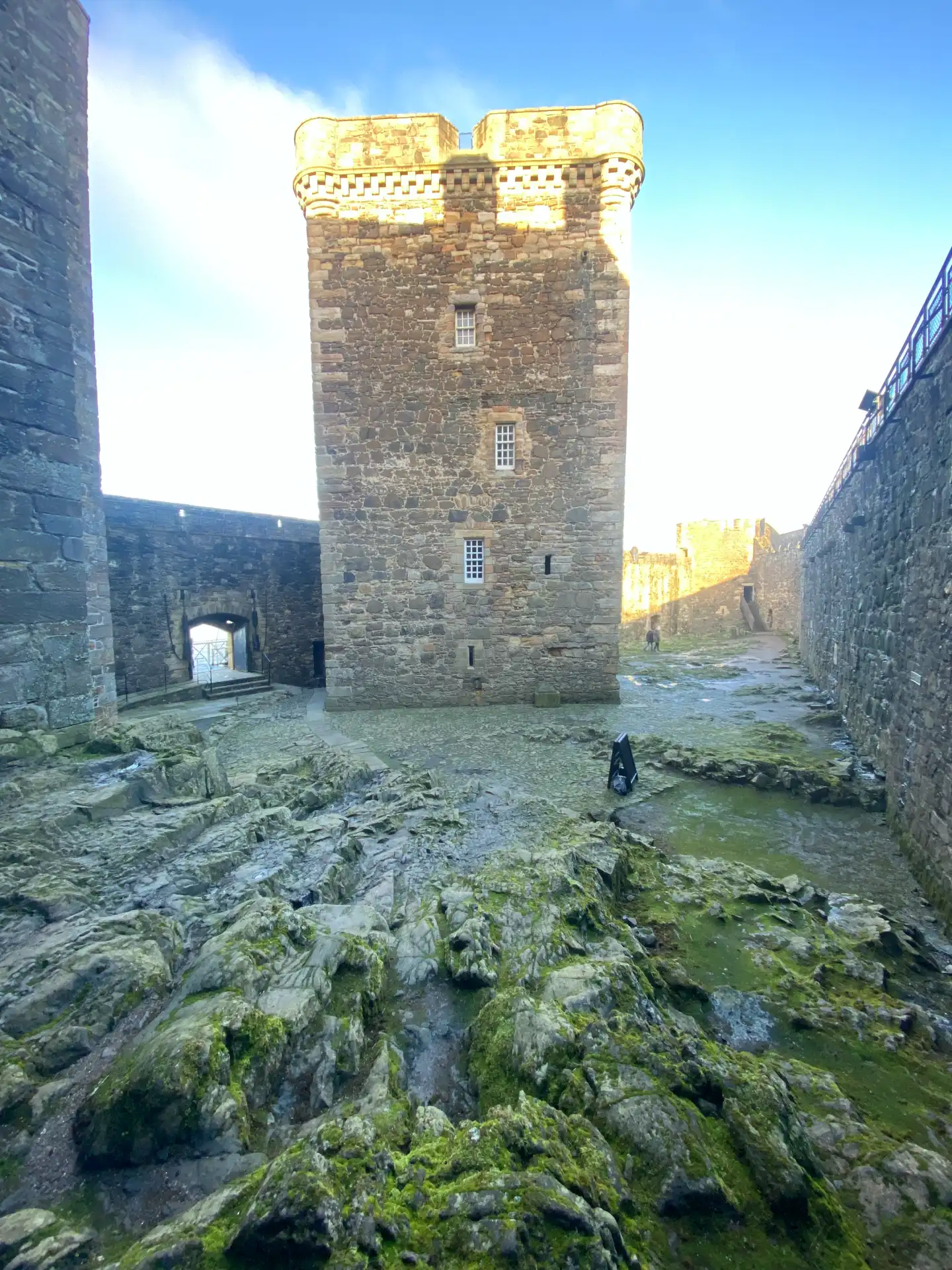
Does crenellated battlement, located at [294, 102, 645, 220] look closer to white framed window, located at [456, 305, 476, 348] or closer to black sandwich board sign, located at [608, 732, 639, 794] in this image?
white framed window, located at [456, 305, 476, 348]

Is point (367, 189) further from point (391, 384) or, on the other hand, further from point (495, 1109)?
point (495, 1109)

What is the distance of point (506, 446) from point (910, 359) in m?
8.32

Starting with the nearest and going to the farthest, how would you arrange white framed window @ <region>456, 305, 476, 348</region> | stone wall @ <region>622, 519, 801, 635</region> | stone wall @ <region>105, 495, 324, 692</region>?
1. white framed window @ <region>456, 305, 476, 348</region>
2. stone wall @ <region>105, 495, 324, 692</region>
3. stone wall @ <region>622, 519, 801, 635</region>

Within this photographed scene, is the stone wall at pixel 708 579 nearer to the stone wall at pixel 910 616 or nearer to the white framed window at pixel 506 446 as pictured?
the white framed window at pixel 506 446

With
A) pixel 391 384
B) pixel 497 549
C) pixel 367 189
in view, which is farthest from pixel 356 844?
pixel 367 189

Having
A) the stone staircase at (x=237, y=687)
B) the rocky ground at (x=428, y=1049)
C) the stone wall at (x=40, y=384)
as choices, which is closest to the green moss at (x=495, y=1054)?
the rocky ground at (x=428, y=1049)

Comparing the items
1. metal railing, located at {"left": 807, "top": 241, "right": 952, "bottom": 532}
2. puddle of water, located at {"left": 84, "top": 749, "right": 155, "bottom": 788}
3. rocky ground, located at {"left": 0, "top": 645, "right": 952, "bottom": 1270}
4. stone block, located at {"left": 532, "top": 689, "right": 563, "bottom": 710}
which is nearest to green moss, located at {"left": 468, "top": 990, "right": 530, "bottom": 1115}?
rocky ground, located at {"left": 0, "top": 645, "right": 952, "bottom": 1270}

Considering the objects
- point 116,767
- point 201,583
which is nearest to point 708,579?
point 201,583

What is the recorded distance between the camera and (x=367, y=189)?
46.2 feet

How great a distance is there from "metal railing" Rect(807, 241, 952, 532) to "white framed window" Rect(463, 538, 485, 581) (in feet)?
28.3

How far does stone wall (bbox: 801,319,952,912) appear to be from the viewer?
6.79m

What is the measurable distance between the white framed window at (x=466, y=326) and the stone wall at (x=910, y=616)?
9.31m

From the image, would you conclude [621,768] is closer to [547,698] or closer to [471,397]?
[547,698]

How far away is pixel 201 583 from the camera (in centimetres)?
1769
